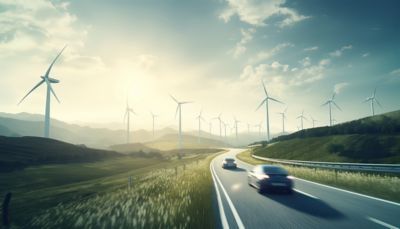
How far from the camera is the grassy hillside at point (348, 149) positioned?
1896 inches

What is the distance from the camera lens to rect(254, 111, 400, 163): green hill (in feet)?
162

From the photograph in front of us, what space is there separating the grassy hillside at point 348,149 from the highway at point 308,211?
39.1 metres

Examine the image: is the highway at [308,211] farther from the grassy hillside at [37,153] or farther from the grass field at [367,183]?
the grassy hillside at [37,153]

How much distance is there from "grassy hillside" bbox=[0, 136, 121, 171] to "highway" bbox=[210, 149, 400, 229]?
42.3 metres

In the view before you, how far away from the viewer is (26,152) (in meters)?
55.5

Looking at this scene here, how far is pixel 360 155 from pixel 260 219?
49.2m

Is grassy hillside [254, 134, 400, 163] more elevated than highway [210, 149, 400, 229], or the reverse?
grassy hillside [254, 134, 400, 163]

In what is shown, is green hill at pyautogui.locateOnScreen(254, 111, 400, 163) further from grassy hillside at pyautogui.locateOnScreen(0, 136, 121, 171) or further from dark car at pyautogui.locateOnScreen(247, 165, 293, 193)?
grassy hillside at pyautogui.locateOnScreen(0, 136, 121, 171)

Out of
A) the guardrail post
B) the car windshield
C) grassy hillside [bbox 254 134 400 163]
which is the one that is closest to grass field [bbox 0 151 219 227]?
the guardrail post

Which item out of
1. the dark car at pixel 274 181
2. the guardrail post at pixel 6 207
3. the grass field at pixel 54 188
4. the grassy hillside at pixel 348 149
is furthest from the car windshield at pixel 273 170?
the grassy hillside at pixel 348 149

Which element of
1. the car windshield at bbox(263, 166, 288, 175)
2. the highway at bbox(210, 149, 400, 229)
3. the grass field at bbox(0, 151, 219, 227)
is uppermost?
the car windshield at bbox(263, 166, 288, 175)

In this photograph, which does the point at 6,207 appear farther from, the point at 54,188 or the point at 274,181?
the point at 54,188

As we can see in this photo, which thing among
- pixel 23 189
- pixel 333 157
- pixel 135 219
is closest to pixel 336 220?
pixel 135 219

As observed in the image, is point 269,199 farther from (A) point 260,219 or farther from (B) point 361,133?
(B) point 361,133
